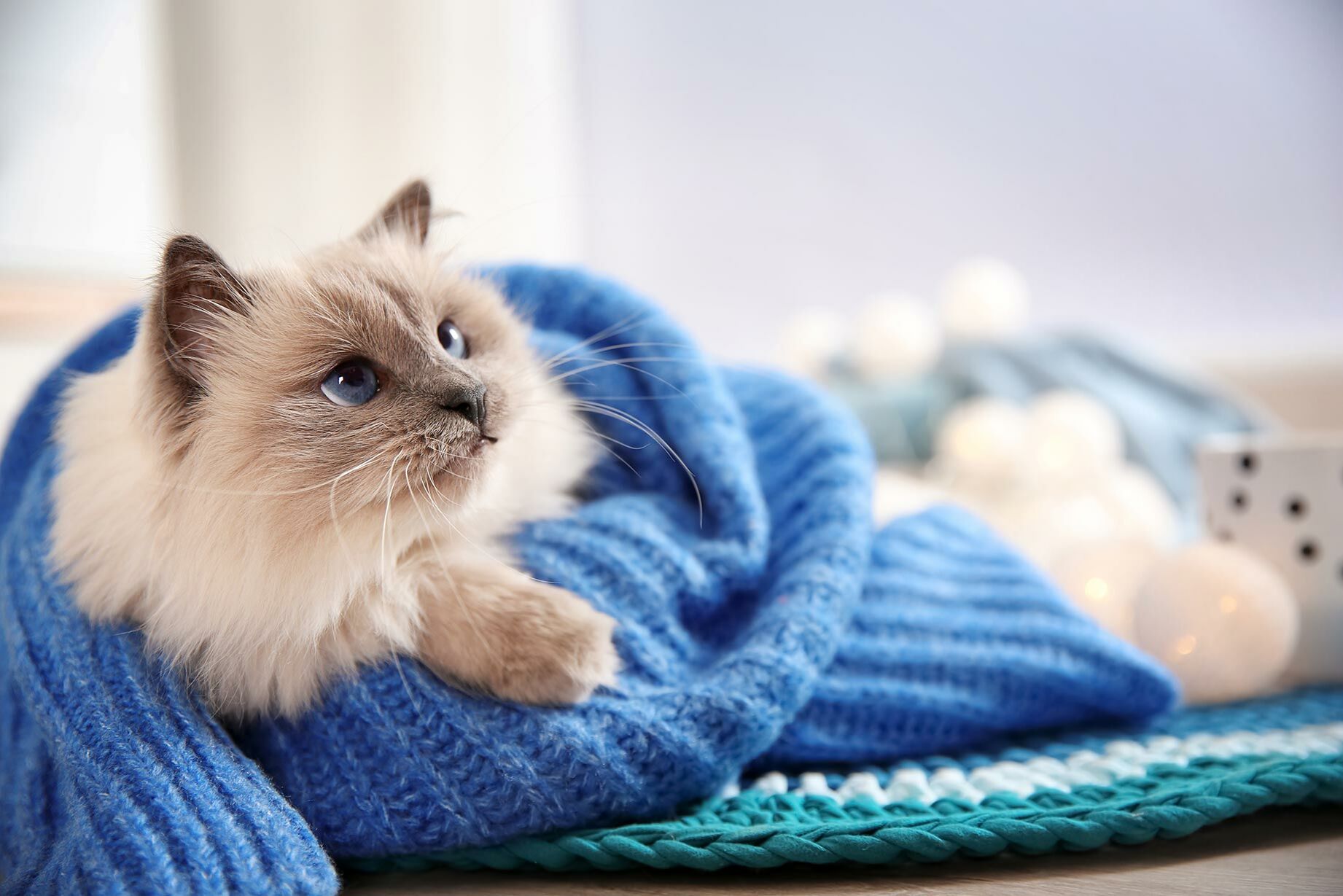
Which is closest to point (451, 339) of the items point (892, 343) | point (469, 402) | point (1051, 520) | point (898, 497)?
point (469, 402)

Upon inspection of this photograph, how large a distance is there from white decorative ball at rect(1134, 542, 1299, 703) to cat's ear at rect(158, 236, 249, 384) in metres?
1.00

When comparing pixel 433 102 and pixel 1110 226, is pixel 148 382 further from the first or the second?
pixel 1110 226

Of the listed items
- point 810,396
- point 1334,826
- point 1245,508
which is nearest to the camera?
point 1334,826

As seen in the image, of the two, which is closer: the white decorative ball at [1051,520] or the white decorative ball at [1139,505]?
the white decorative ball at [1051,520]

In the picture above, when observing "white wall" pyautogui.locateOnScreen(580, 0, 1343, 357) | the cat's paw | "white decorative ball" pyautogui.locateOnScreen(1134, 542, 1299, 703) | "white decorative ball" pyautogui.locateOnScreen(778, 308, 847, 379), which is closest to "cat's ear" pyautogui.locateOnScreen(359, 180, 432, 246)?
the cat's paw

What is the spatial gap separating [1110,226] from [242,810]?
9.57ft

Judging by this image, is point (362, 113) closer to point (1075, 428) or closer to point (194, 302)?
point (1075, 428)

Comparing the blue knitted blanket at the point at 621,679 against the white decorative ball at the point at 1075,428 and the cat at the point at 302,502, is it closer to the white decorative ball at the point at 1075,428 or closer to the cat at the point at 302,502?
the cat at the point at 302,502

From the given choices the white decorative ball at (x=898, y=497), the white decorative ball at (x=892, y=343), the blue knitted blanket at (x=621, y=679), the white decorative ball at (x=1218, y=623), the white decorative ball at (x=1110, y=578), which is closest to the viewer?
the blue knitted blanket at (x=621, y=679)

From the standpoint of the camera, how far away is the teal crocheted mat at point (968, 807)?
0.66 m

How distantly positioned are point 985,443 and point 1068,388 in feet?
1.33

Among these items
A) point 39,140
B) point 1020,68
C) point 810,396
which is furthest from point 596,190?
point 810,396

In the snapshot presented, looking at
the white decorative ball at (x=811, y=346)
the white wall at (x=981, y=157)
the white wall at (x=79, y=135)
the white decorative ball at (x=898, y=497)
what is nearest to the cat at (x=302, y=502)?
the white decorative ball at (x=898, y=497)

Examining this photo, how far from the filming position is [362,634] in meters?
0.70
